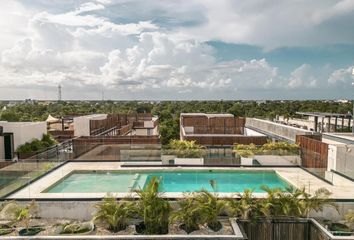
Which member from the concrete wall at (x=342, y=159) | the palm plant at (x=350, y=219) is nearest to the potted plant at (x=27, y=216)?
the palm plant at (x=350, y=219)

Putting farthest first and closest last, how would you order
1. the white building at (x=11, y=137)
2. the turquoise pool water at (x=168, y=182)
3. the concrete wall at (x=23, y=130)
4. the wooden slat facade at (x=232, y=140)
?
the wooden slat facade at (x=232, y=140), the concrete wall at (x=23, y=130), the white building at (x=11, y=137), the turquoise pool water at (x=168, y=182)

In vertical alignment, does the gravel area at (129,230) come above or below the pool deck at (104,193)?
below

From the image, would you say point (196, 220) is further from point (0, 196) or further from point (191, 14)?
point (191, 14)

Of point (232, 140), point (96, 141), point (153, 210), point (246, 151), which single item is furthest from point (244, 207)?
point (96, 141)

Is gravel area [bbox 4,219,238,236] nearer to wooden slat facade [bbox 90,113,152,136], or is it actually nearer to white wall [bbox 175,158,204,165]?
white wall [bbox 175,158,204,165]

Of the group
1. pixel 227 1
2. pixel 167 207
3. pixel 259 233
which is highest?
pixel 227 1

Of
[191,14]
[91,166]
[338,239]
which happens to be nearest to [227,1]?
[191,14]

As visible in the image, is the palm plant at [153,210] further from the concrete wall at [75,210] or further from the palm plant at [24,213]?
the palm plant at [24,213]
